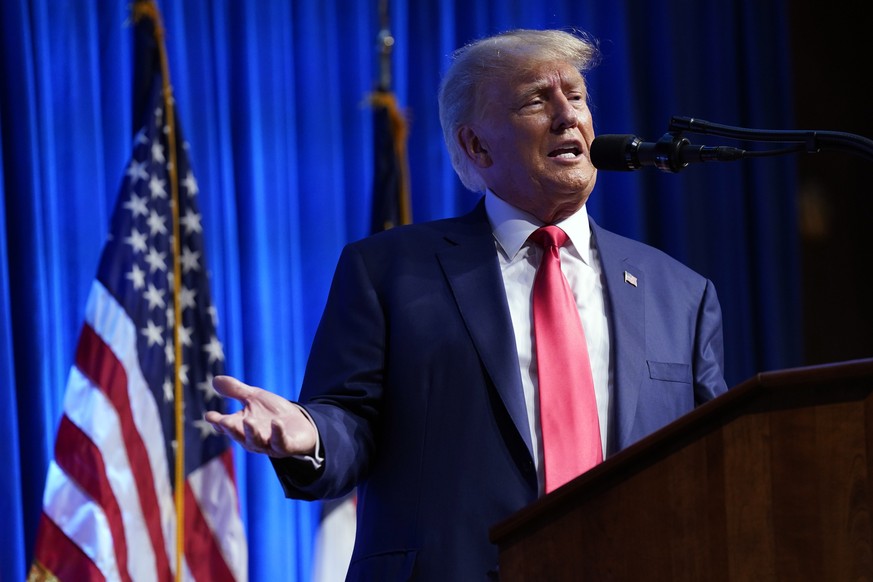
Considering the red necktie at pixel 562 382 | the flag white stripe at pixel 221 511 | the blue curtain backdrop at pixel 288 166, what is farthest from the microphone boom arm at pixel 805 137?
the blue curtain backdrop at pixel 288 166

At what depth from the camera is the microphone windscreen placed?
64.9 inches

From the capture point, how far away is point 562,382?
78.0 inches

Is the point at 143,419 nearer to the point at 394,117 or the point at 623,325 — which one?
the point at 394,117

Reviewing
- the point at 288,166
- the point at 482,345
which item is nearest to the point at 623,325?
the point at 482,345

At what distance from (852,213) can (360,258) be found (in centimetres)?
290

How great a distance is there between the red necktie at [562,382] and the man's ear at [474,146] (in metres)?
0.30

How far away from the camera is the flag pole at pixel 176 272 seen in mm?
3244

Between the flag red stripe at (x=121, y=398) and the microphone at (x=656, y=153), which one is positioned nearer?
the microphone at (x=656, y=153)

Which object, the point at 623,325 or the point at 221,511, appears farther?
the point at 221,511

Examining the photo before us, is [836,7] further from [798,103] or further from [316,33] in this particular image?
[316,33]

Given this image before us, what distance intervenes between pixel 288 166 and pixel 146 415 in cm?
104

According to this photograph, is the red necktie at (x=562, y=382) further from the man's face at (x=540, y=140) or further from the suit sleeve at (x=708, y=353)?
the suit sleeve at (x=708, y=353)

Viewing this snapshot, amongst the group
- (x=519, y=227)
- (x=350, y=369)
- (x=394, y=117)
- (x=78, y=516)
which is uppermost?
(x=394, y=117)

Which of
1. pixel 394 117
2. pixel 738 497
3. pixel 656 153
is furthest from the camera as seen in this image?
pixel 394 117
